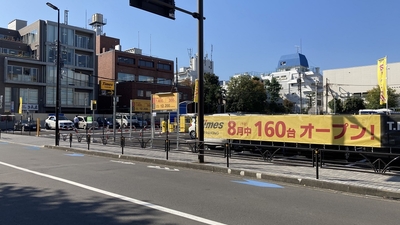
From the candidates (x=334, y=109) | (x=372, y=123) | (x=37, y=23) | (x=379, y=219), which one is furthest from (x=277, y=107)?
(x=379, y=219)

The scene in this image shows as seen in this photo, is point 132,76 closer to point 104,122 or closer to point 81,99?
point 81,99

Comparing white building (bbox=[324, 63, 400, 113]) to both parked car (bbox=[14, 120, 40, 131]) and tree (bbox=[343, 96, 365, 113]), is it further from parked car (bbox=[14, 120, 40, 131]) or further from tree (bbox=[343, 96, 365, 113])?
parked car (bbox=[14, 120, 40, 131])

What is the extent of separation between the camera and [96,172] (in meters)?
11.0

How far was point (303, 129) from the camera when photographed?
1338cm

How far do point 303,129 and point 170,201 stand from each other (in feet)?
26.6

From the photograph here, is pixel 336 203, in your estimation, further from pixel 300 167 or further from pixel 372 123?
pixel 372 123

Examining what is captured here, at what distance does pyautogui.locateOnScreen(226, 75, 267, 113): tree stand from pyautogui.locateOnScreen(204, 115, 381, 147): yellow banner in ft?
184

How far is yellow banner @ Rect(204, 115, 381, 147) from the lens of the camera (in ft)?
38.4

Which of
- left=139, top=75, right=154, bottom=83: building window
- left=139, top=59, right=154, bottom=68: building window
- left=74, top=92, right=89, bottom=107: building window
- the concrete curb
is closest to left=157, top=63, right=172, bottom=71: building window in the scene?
left=139, top=59, right=154, bottom=68: building window

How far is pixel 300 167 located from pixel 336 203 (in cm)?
455

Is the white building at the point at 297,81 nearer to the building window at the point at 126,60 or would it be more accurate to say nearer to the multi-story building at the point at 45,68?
the building window at the point at 126,60

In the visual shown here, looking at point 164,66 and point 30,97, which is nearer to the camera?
point 30,97

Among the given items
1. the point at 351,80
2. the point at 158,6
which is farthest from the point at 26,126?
the point at 351,80

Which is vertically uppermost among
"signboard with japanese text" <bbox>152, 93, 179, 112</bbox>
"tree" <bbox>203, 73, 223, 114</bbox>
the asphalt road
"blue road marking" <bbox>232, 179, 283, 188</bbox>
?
"tree" <bbox>203, 73, 223, 114</bbox>
